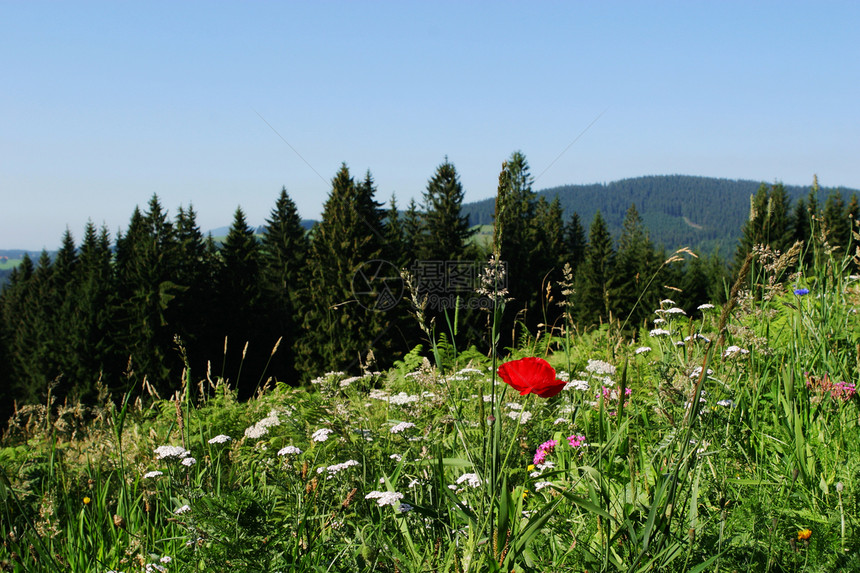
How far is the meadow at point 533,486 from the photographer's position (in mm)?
1318

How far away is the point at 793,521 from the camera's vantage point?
1.61 metres

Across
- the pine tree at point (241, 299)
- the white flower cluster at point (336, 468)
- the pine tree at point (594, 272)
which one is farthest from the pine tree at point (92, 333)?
the white flower cluster at point (336, 468)

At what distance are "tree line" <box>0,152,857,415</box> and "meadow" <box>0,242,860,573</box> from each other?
56.6 feet

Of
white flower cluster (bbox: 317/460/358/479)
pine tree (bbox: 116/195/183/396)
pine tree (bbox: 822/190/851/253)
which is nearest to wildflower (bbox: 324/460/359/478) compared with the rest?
white flower cluster (bbox: 317/460/358/479)

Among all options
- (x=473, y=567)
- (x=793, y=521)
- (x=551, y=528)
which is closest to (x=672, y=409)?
(x=793, y=521)

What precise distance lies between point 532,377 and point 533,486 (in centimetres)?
126

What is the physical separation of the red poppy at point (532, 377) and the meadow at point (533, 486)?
12mm

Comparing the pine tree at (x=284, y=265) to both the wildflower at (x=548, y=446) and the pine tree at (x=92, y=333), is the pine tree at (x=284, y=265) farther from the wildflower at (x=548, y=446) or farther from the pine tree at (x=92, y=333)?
the wildflower at (x=548, y=446)

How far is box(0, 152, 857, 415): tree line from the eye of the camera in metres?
26.9

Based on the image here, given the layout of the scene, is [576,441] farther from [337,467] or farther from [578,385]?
[337,467]

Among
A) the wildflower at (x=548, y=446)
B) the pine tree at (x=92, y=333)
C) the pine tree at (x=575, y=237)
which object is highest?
the pine tree at (x=575, y=237)

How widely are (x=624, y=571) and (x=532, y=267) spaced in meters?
37.0

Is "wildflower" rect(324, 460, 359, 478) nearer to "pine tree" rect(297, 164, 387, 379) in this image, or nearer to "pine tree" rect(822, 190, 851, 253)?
"pine tree" rect(297, 164, 387, 379)

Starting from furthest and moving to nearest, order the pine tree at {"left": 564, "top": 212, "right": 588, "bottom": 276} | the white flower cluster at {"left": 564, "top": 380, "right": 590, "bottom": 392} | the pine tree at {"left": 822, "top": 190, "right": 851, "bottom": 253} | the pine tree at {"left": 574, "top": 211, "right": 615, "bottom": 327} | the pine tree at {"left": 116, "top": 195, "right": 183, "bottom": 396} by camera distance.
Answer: the pine tree at {"left": 564, "top": 212, "right": 588, "bottom": 276} < the pine tree at {"left": 574, "top": 211, "right": 615, "bottom": 327} < the pine tree at {"left": 822, "top": 190, "right": 851, "bottom": 253} < the pine tree at {"left": 116, "top": 195, "right": 183, "bottom": 396} < the white flower cluster at {"left": 564, "top": 380, "right": 590, "bottom": 392}
